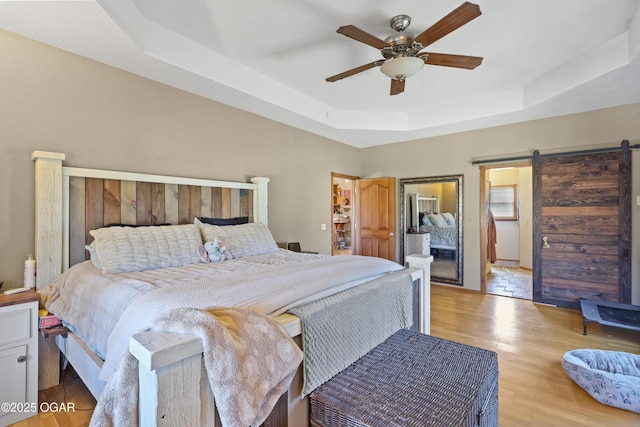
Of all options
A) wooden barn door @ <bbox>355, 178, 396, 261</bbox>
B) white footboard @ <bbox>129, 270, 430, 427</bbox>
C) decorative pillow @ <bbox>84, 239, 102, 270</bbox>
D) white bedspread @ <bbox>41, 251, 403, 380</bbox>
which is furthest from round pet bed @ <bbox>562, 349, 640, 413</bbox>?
decorative pillow @ <bbox>84, 239, 102, 270</bbox>

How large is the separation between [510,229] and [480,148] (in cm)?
350

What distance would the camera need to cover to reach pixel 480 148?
4508 millimetres

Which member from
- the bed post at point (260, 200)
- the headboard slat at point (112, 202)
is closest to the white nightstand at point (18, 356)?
the headboard slat at point (112, 202)

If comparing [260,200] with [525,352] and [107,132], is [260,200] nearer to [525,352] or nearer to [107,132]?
[107,132]

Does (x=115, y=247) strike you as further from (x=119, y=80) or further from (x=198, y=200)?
(x=119, y=80)

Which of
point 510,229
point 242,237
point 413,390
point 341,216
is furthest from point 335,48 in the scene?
point 341,216

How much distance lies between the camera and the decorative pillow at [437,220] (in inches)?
213

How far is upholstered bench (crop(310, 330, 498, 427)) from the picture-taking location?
1.17 meters

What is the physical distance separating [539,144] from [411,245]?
8.05 ft

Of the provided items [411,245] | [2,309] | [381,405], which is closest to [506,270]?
[411,245]

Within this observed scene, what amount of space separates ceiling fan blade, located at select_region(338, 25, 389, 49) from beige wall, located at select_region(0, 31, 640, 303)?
1902mm

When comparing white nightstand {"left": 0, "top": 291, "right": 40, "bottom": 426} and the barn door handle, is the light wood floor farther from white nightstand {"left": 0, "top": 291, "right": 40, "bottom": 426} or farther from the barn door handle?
the barn door handle

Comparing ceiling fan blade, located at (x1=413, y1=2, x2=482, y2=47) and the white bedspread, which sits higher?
ceiling fan blade, located at (x1=413, y1=2, x2=482, y2=47)

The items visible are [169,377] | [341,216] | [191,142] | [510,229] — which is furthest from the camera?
[341,216]
